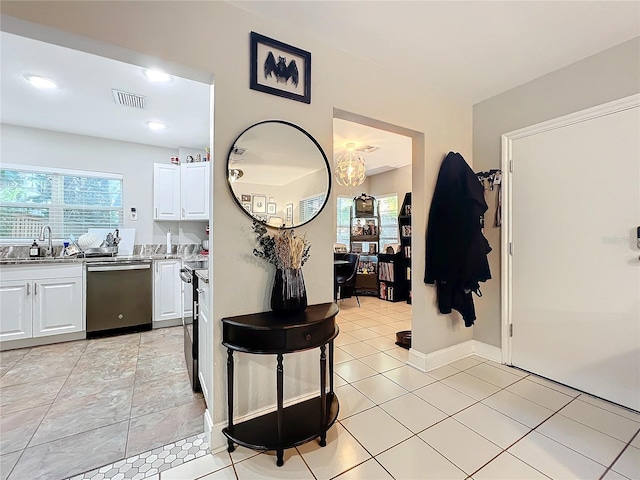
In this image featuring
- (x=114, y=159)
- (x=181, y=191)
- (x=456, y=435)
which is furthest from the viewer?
(x=181, y=191)

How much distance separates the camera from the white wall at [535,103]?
183 cm

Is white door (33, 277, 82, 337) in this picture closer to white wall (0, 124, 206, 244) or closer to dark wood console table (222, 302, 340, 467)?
white wall (0, 124, 206, 244)

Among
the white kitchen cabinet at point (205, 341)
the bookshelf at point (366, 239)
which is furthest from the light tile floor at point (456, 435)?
the bookshelf at point (366, 239)

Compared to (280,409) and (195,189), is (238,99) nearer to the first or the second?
(280,409)

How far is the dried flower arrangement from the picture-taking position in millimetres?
1531

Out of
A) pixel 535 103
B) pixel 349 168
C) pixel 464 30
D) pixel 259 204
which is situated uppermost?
pixel 464 30

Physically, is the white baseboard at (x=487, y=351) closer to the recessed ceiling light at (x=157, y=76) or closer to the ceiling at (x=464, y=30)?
the ceiling at (x=464, y=30)

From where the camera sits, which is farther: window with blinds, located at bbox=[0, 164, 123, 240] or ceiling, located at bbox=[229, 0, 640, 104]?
window with blinds, located at bbox=[0, 164, 123, 240]

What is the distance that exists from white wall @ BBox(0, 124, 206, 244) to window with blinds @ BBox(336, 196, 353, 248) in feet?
9.54

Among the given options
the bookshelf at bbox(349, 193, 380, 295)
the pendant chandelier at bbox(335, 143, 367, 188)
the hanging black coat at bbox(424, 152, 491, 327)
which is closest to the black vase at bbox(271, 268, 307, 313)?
the hanging black coat at bbox(424, 152, 491, 327)

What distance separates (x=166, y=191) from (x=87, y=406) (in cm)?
283

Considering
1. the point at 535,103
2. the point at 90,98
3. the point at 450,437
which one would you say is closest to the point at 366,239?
the point at 535,103

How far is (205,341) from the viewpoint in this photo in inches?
67.8

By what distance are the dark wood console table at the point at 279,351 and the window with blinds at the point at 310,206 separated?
1.96 feet
